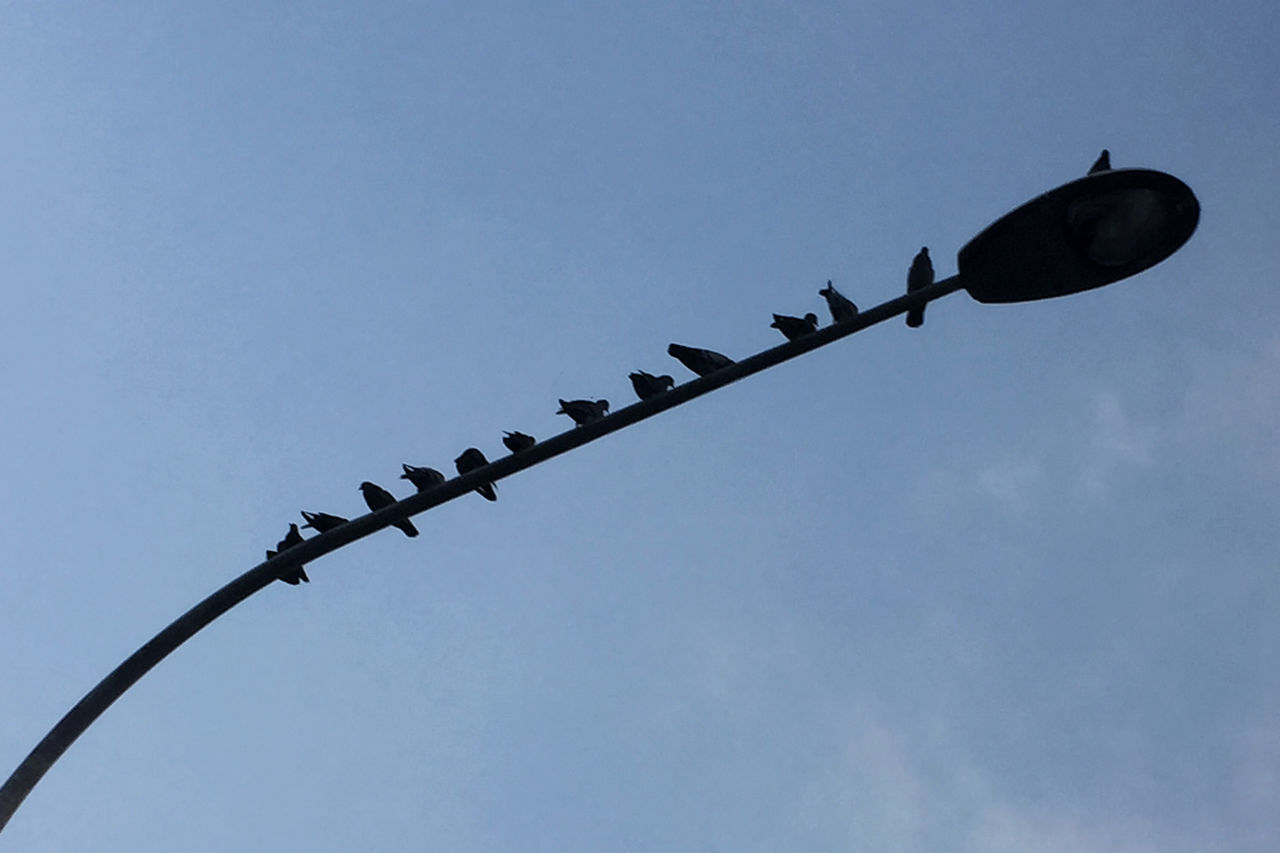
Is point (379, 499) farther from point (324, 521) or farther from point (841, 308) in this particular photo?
point (841, 308)

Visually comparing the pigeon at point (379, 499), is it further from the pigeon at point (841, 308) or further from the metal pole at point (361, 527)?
the pigeon at point (841, 308)

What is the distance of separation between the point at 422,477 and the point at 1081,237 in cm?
342

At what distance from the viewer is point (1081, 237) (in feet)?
23.9

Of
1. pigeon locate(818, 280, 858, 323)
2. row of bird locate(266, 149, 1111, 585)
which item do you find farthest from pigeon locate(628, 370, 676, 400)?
pigeon locate(818, 280, 858, 323)

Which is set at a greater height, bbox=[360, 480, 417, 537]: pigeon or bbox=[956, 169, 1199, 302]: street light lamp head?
Result: bbox=[956, 169, 1199, 302]: street light lamp head

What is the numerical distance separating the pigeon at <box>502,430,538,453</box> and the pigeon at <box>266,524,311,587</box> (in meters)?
1.07

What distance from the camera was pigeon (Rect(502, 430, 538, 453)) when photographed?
23.5ft

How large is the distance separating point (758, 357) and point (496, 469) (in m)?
1.38

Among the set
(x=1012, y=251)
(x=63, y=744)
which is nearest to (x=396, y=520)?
(x=63, y=744)

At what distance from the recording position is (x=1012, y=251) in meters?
7.34

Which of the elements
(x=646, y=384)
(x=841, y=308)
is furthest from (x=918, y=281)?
(x=646, y=384)

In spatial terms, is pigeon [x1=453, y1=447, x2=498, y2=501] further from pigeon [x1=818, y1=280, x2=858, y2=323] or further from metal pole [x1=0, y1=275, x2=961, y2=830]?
pigeon [x1=818, y1=280, x2=858, y2=323]

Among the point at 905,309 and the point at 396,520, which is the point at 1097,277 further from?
the point at 396,520

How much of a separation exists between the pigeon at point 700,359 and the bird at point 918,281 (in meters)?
0.95
